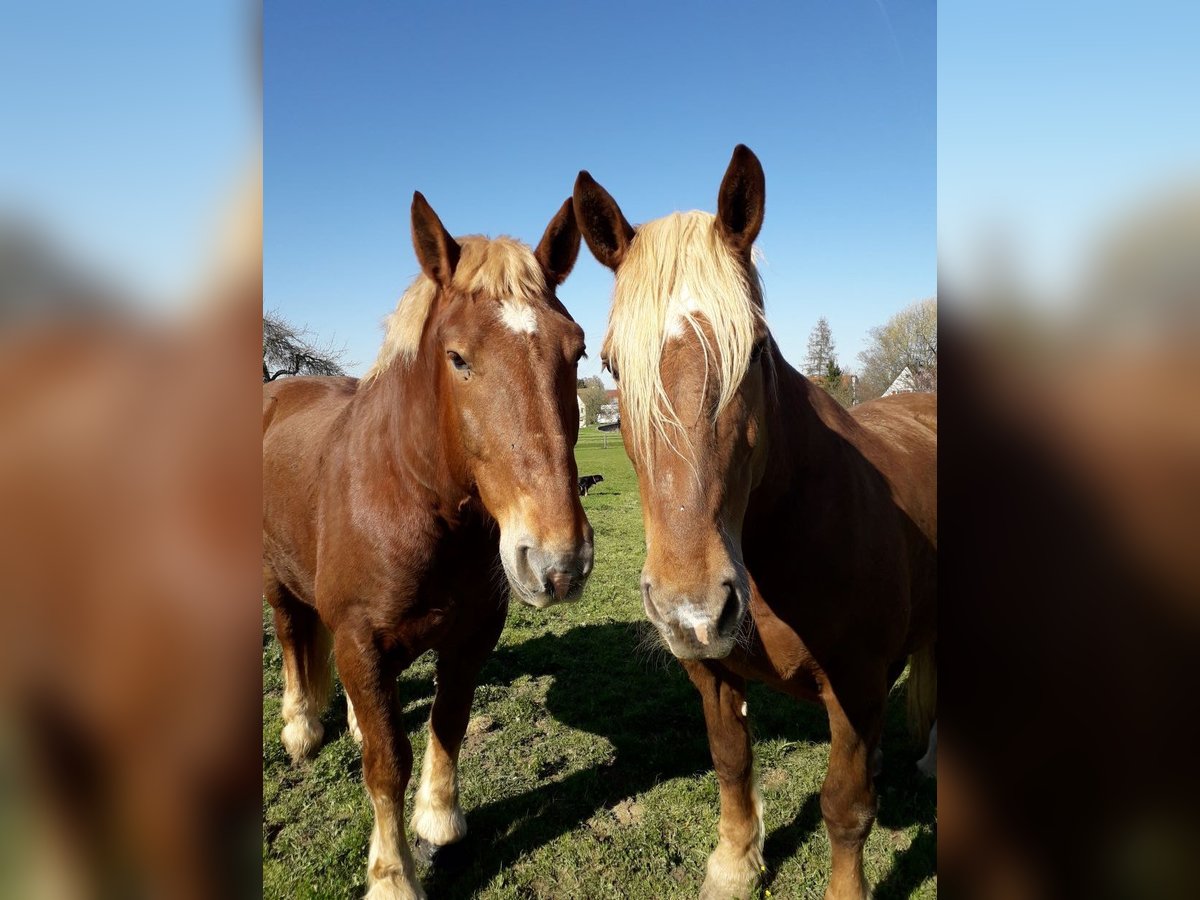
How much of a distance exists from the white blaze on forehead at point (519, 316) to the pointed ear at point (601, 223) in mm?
392

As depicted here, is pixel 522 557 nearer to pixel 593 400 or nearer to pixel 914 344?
pixel 914 344

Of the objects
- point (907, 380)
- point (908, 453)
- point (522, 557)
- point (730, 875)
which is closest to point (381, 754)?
point (522, 557)

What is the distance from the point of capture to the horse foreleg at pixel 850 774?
256 centimetres

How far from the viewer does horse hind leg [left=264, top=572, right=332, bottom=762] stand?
14.6ft

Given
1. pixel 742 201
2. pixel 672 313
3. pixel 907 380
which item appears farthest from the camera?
pixel 742 201

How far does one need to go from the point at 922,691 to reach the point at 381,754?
10.7 feet

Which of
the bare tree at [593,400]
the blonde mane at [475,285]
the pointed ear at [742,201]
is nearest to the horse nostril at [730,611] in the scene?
the pointed ear at [742,201]

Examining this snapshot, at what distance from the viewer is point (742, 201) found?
2.22 metres

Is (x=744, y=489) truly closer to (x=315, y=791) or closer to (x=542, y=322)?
(x=542, y=322)

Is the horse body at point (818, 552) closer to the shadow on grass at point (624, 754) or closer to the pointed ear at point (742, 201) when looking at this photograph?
the pointed ear at point (742, 201)
